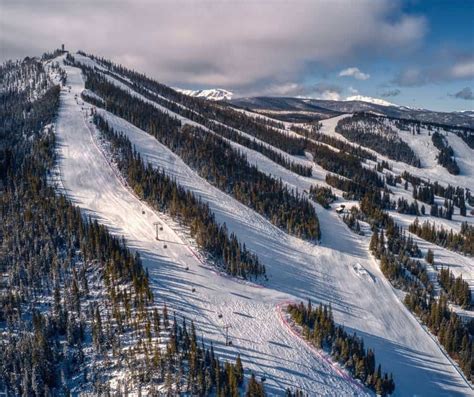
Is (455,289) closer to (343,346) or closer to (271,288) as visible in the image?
(343,346)

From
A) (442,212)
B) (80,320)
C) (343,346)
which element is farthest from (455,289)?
(80,320)

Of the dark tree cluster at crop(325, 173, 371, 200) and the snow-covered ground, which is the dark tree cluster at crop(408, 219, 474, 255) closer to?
the snow-covered ground

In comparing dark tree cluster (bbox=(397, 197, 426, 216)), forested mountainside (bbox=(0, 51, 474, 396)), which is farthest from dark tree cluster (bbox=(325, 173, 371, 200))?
dark tree cluster (bbox=(397, 197, 426, 216))

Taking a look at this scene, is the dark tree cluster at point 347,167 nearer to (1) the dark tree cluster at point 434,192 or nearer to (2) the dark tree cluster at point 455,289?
→ (1) the dark tree cluster at point 434,192

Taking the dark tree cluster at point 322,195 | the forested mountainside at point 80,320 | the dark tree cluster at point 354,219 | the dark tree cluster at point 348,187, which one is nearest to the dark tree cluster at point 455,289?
the dark tree cluster at point 354,219

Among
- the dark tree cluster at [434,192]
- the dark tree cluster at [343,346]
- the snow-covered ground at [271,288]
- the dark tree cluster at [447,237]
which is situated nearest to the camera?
the snow-covered ground at [271,288]

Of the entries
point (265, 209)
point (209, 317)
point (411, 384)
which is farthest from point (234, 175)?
point (411, 384)

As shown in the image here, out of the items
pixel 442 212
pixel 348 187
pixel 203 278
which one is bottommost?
pixel 203 278
